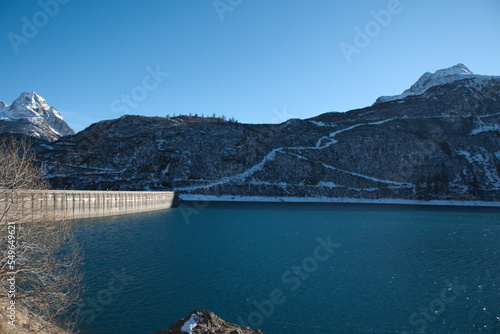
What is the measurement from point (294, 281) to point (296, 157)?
101 m

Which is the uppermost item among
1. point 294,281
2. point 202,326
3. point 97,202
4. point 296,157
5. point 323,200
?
point 296,157

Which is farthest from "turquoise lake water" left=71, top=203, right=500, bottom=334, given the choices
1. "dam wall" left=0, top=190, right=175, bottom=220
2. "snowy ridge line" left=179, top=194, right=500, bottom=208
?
"snowy ridge line" left=179, top=194, right=500, bottom=208

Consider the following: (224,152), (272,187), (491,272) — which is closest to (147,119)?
(224,152)

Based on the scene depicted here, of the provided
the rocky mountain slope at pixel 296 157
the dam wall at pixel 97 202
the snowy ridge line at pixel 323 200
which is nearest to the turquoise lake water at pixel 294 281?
the dam wall at pixel 97 202

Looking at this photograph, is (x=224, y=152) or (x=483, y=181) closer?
(x=483, y=181)

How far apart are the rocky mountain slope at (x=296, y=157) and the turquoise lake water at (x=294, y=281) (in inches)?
2651

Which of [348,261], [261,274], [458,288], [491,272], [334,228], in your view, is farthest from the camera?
[334,228]

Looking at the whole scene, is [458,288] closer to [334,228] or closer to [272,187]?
[334,228]

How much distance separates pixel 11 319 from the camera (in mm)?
10953

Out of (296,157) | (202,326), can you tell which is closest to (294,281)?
(202,326)

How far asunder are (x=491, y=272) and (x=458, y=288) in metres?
7.27

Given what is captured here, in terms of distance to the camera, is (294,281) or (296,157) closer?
(294,281)

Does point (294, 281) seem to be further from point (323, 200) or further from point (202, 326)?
point (323, 200)

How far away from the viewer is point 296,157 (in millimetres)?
124250
